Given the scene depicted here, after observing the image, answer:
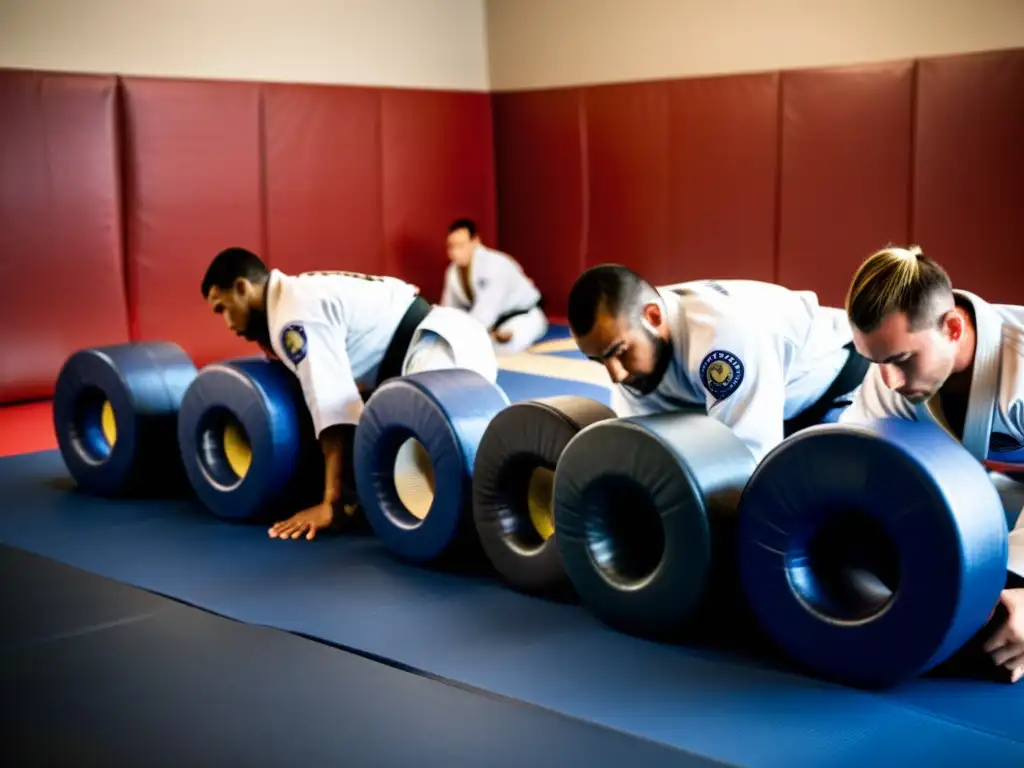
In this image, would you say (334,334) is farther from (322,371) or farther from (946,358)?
(946,358)

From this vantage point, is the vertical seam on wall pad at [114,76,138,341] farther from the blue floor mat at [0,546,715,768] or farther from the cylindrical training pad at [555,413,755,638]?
the cylindrical training pad at [555,413,755,638]

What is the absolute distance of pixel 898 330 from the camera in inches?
104

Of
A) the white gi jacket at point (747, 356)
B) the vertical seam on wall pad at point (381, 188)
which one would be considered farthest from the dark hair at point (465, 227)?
the white gi jacket at point (747, 356)

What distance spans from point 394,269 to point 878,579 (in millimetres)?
6534

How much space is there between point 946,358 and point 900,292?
Result: 221 millimetres

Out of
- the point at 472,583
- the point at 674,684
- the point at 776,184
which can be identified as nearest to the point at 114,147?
the point at 776,184

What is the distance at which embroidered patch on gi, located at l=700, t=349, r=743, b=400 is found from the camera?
10.0 feet

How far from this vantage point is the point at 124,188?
728 cm

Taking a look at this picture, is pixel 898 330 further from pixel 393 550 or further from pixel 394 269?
pixel 394 269

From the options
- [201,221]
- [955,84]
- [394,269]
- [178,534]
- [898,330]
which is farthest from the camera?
[394,269]

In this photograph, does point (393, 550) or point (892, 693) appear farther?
point (393, 550)

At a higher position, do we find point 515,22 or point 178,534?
point 515,22

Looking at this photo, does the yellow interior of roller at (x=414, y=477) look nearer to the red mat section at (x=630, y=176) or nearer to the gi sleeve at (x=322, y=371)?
the gi sleeve at (x=322, y=371)

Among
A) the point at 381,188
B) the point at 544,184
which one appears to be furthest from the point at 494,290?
the point at 544,184
